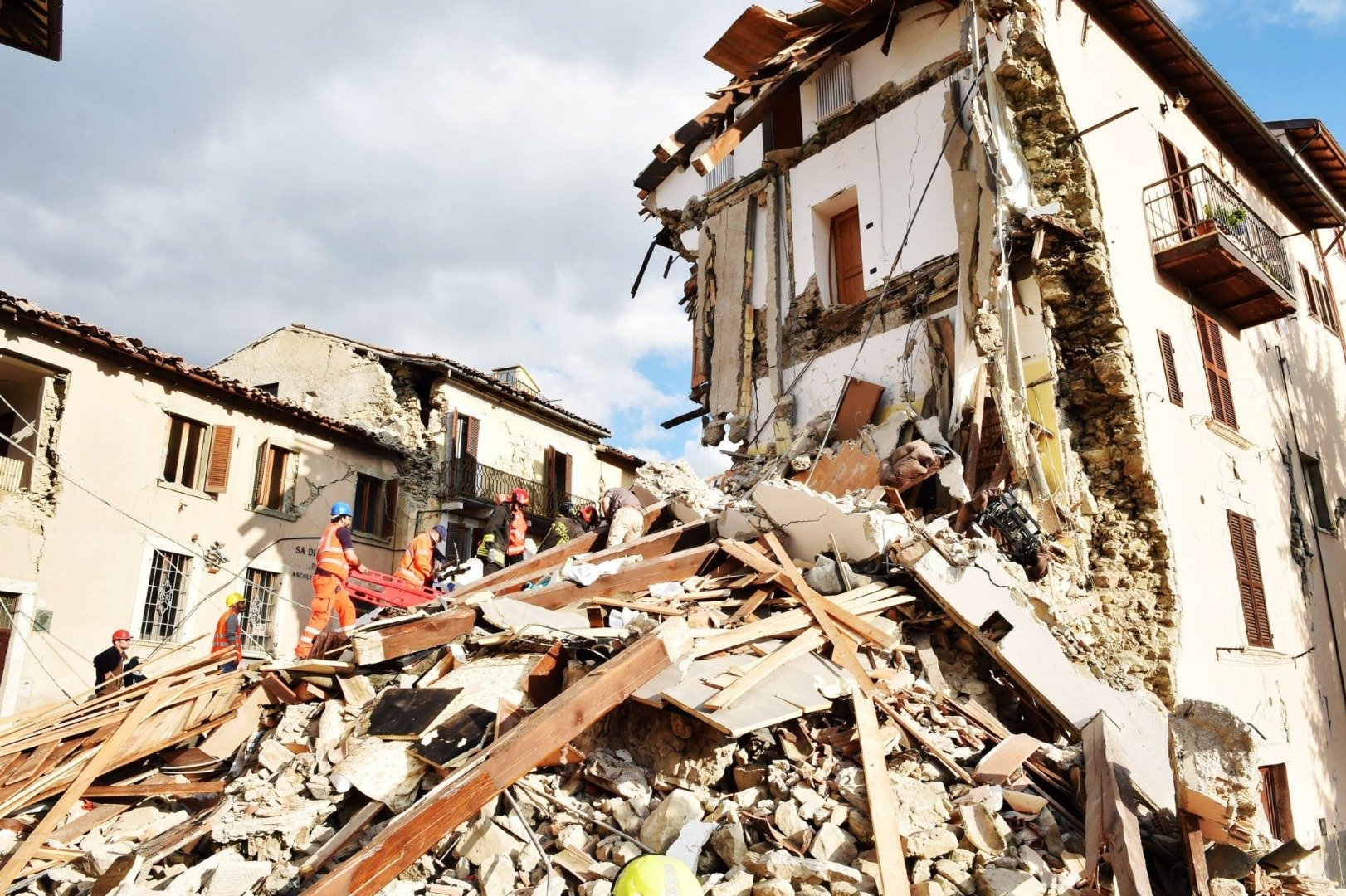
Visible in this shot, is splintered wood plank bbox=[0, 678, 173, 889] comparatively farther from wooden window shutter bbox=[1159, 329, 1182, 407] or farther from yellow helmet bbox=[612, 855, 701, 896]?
wooden window shutter bbox=[1159, 329, 1182, 407]

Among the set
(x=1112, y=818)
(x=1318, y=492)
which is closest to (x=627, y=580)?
(x=1112, y=818)

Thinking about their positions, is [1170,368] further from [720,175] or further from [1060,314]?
[720,175]

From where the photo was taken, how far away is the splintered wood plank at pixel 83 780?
479cm

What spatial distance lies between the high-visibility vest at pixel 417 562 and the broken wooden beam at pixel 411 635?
3.75m

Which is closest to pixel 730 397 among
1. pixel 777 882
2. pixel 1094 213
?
pixel 1094 213

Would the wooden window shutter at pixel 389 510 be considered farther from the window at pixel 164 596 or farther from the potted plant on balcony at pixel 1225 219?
the potted plant on balcony at pixel 1225 219

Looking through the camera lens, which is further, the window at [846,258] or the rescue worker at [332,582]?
the window at [846,258]

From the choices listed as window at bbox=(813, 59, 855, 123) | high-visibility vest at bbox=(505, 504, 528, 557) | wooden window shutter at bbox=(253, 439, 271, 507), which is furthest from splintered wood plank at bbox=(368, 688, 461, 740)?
wooden window shutter at bbox=(253, 439, 271, 507)

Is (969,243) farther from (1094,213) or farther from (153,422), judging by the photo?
(153,422)

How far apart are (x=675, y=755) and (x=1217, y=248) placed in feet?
32.4

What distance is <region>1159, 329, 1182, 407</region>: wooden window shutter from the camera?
35.2ft

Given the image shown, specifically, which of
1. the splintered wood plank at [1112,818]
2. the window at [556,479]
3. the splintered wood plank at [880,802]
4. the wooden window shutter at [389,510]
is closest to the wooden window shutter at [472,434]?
the wooden window shutter at [389,510]

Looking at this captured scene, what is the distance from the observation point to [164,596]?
15875 mm

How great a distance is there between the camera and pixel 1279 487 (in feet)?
41.9
